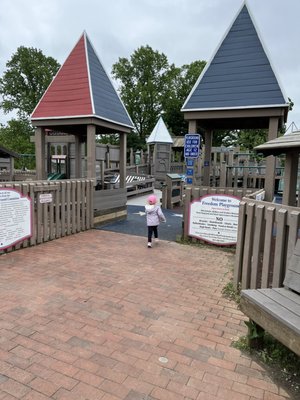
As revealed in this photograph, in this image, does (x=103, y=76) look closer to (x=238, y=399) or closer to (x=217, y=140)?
(x=238, y=399)

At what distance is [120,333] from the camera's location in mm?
3111

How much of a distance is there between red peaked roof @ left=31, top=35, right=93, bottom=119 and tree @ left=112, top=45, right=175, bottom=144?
34.5 metres

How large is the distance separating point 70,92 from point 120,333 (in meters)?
7.60

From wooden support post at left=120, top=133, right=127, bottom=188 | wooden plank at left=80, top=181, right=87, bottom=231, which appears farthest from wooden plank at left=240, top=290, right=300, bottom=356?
wooden support post at left=120, top=133, right=127, bottom=188

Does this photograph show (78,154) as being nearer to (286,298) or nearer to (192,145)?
(192,145)

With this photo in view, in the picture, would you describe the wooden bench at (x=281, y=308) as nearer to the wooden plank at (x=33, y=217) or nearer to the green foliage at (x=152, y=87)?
the wooden plank at (x=33, y=217)

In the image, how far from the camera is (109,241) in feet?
23.0

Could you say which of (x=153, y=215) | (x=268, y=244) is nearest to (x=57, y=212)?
(x=153, y=215)

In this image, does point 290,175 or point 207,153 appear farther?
point 207,153

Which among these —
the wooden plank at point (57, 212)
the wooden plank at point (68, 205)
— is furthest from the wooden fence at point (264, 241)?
the wooden plank at point (68, 205)

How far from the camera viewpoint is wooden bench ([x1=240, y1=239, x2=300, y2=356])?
2.31 m

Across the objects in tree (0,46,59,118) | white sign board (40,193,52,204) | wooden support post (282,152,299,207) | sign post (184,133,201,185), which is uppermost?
tree (0,46,59,118)

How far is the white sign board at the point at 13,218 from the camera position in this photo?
18.6 feet

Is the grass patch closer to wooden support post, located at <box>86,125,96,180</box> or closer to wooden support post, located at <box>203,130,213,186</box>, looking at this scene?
wooden support post, located at <box>86,125,96,180</box>
